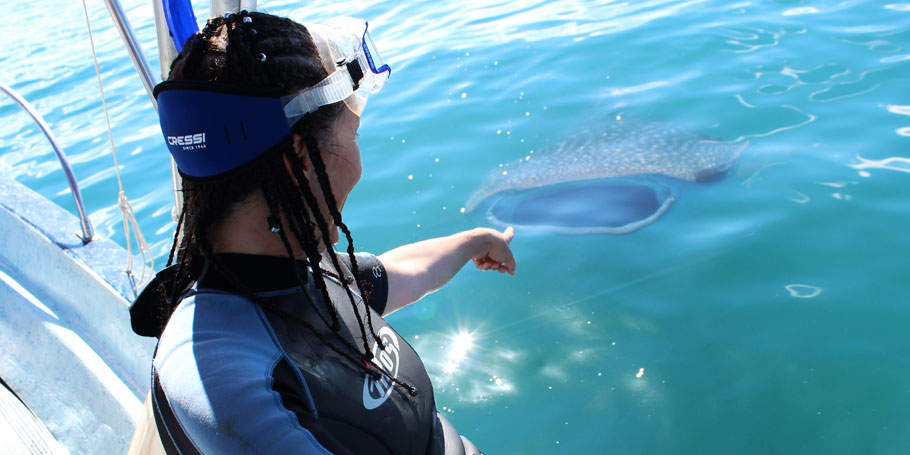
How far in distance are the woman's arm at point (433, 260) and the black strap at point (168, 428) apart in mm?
912

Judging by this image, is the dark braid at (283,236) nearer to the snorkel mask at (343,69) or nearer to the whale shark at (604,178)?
the snorkel mask at (343,69)

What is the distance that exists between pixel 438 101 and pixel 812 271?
3882 millimetres

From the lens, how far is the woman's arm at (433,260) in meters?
2.10

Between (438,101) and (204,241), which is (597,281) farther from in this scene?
(438,101)

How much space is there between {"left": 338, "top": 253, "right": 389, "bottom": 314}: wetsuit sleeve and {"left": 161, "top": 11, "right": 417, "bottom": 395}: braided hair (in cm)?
49

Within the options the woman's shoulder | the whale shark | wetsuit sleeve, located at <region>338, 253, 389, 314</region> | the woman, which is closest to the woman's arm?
wetsuit sleeve, located at <region>338, 253, 389, 314</region>

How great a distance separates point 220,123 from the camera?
1.21 meters

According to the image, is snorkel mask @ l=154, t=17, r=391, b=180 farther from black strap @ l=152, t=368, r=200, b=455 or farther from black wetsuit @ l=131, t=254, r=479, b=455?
black strap @ l=152, t=368, r=200, b=455

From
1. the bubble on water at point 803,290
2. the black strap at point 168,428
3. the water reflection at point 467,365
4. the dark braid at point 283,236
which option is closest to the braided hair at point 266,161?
the dark braid at point 283,236

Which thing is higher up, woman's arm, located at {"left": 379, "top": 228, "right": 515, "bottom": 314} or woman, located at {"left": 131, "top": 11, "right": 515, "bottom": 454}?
woman, located at {"left": 131, "top": 11, "right": 515, "bottom": 454}

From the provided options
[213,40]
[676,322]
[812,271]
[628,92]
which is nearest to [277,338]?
[213,40]

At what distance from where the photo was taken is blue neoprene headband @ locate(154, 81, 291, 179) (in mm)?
1204

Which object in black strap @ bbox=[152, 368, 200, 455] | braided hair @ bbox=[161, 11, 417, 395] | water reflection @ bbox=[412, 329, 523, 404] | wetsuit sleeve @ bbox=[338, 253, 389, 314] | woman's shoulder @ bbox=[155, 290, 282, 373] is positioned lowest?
water reflection @ bbox=[412, 329, 523, 404]

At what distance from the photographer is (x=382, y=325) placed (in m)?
1.74
